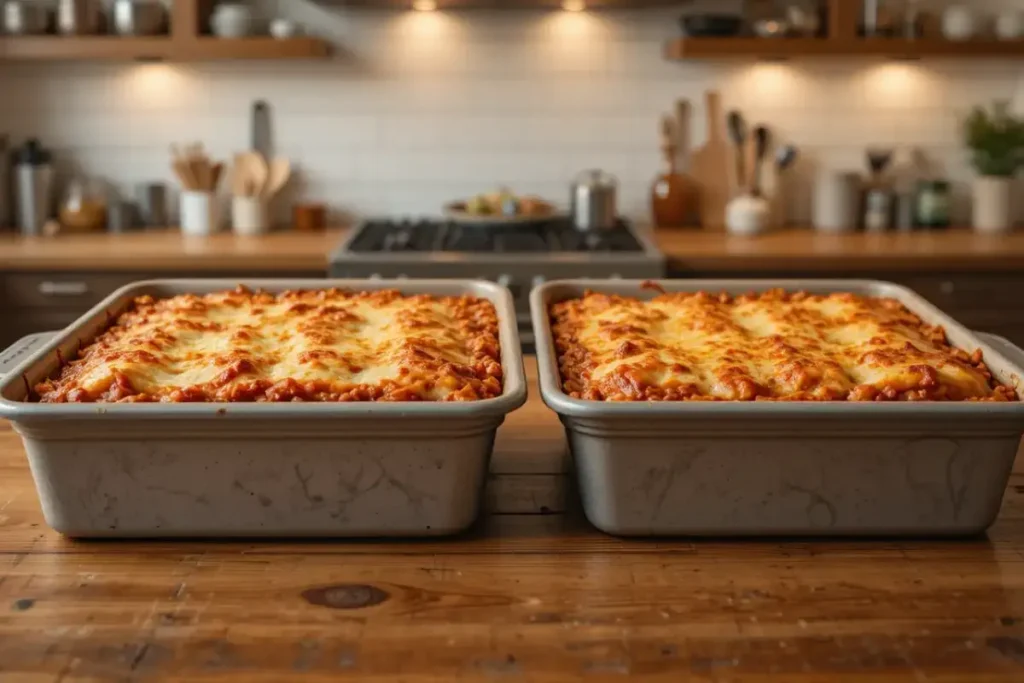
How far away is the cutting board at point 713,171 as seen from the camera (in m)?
4.70

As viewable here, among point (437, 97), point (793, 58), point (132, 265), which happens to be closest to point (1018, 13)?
point (793, 58)

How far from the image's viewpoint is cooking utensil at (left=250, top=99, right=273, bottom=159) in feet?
15.5

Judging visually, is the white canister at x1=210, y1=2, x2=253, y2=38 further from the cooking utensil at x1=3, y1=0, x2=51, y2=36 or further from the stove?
the stove

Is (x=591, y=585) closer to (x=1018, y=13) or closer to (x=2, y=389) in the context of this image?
(x=2, y=389)

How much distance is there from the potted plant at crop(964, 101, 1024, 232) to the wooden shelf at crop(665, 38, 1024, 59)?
28cm

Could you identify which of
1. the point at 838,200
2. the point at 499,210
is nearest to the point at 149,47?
the point at 499,210

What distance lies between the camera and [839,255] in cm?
407

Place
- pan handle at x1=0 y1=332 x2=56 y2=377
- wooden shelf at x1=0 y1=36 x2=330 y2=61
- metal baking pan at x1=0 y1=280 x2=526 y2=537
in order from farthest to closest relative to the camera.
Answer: wooden shelf at x1=0 y1=36 x2=330 y2=61 < pan handle at x1=0 y1=332 x2=56 y2=377 < metal baking pan at x1=0 y1=280 x2=526 y2=537

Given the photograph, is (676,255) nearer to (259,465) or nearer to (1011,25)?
(1011,25)

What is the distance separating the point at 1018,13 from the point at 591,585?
146 inches

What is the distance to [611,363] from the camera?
1.87 m

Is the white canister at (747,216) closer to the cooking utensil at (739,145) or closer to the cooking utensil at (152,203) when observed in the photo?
the cooking utensil at (739,145)

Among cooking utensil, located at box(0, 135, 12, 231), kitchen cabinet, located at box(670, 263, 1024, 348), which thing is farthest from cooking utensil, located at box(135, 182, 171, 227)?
kitchen cabinet, located at box(670, 263, 1024, 348)

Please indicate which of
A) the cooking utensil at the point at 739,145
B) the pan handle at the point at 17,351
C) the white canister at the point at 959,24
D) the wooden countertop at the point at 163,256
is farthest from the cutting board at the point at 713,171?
the pan handle at the point at 17,351
